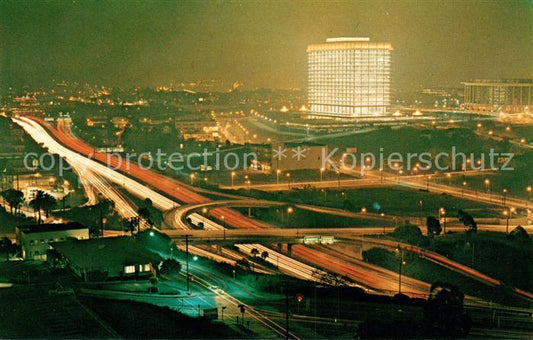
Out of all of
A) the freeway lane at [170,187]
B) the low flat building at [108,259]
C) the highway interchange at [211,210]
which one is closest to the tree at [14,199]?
the highway interchange at [211,210]

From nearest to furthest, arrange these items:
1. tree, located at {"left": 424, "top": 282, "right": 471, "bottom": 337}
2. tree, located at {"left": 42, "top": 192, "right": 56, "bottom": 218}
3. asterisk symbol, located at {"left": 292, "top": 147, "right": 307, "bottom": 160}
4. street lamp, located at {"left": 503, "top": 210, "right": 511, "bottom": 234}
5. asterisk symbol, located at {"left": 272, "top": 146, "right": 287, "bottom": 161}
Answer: tree, located at {"left": 424, "top": 282, "right": 471, "bottom": 337} → street lamp, located at {"left": 503, "top": 210, "right": 511, "bottom": 234} → tree, located at {"left": 42, "top": 192, "right": 56, "bottom": 218} → asterisk symbol, located at {"left": 272, "top": 146, "right": 287, "bottom": 161} → asterisk symbol, located at {"left": 292, "top": 147, "right": 307, "bottom": 160}

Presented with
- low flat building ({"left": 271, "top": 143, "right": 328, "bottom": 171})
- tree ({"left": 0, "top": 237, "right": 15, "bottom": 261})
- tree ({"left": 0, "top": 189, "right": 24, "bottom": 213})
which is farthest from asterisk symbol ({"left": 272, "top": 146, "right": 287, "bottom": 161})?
tree ({"left": 0, "top": 237, "right": 15, "bottom": 261})

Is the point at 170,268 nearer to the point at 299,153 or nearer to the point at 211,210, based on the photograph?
the point at 211,210

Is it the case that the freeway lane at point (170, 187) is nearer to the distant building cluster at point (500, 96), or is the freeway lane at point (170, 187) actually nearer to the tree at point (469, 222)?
the tree at point (469, 222)

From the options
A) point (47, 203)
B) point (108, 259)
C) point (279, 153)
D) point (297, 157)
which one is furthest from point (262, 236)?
point (297, 157)

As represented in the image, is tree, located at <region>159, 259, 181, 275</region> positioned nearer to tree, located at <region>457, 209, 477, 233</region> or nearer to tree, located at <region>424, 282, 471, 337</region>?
tree, located at <region>424, 282, 471, 337</region>

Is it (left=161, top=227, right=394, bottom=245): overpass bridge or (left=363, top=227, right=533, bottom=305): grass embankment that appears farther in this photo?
(left=161, top=227, right=394, bottom=245): overpass bridge

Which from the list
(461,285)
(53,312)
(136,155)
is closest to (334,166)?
(136,155)
